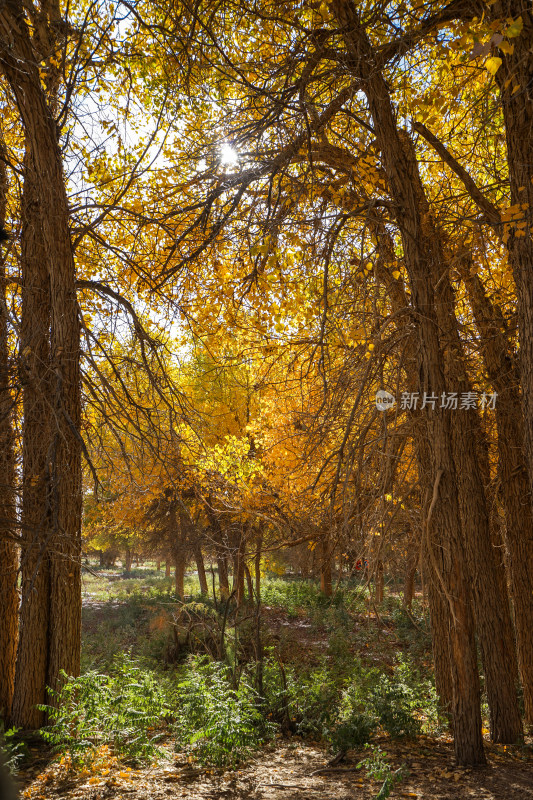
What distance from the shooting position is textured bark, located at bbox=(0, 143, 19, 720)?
20.5ft

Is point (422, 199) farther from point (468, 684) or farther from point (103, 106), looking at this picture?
point (468, 684)

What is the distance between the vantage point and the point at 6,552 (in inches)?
265

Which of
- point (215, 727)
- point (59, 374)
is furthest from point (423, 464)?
point (59, 374)

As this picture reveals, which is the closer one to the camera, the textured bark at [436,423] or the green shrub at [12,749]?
the green shrub at [12,749]

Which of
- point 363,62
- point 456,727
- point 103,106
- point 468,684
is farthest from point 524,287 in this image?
point 103,106

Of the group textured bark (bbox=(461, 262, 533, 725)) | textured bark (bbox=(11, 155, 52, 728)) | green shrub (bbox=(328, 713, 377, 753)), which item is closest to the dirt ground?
green shrub (bbox=(328, 713, 377, 753))

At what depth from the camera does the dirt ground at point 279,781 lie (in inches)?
183

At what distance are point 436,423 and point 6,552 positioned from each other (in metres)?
4.90

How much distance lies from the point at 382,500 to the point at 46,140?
4.76 m

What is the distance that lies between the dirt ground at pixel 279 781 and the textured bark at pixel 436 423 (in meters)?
0.40

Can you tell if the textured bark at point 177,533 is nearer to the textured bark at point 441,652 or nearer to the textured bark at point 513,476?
the textured bark at point 441,652

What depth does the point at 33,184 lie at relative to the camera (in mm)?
6352

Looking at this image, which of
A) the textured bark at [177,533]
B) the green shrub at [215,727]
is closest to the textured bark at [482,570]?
the green shrub at [215,727]

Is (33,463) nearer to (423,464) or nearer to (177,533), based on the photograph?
(423,464)
